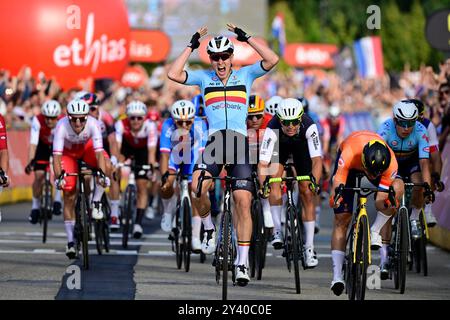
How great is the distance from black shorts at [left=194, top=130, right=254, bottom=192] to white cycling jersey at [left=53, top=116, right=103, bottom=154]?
2.78 meters

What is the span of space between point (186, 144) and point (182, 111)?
37 cm

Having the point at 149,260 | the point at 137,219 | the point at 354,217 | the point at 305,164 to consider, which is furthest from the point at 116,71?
the point at 354,217

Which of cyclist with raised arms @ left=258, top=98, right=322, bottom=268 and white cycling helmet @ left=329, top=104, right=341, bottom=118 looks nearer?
cyclist with raised arms @ left=258, top=98, right=322, bottom=268

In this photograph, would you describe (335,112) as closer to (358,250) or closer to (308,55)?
(358,250)

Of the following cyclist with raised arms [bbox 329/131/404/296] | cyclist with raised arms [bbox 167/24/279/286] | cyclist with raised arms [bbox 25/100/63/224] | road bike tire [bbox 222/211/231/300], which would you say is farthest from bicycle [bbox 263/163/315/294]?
cyclist with raised arms [bbox 25/100/63/224]

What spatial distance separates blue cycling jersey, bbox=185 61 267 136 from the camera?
13.5 m

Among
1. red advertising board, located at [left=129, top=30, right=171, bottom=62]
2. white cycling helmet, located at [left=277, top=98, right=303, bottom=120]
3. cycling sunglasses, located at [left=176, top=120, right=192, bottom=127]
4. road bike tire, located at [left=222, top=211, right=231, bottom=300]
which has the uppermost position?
red advertising board, located at [left=129, top=30, right=171, bottom=62]

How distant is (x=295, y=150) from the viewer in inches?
568

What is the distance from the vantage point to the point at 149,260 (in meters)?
16.6

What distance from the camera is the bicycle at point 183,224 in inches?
613

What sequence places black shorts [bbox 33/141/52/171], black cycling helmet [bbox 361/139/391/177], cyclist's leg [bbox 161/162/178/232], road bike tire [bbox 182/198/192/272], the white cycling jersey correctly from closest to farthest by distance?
black cycling helmet [bbox 361/139/391/177] < road bike tire [bbox 182/198/192/272] < the white cycling jersey < cyclist's leg [bbox 161/162/178/232] < black shorts [bbox 33/141/52/171]

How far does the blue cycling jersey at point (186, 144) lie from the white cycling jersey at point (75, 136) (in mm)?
951

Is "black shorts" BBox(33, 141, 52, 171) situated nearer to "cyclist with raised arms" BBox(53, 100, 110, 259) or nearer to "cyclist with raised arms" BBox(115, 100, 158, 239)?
"cyclist with raised arms" BBox(115, 100, 158, 239)

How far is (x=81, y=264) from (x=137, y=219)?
11.0 feet
